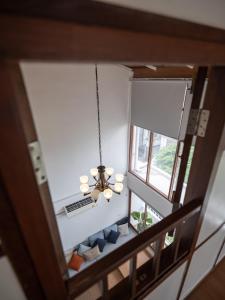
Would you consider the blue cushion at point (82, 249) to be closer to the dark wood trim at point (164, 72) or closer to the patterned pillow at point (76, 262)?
the patterned pillow at point (76, 262)

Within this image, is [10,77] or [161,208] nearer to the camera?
[10,77]

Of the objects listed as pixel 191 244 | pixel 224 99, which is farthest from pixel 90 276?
pixel 224 99

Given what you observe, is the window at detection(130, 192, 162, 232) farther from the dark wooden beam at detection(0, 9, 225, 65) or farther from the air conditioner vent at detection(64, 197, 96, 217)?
the dark wooden beam at detection(0, 9, 225, 65)

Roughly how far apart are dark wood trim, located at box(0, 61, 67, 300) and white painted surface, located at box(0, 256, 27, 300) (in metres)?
0.10

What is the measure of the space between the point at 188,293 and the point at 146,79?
3.71 m

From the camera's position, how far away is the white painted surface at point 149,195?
4.12 meters

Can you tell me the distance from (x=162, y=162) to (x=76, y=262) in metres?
3.27

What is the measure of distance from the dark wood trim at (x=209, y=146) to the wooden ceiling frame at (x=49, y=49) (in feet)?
1.09

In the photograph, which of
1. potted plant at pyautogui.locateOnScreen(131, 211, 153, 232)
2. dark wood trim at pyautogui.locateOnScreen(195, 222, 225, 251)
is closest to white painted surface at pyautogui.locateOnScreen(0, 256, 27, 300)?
A: dark wood trim at pyautogui.locateOnScreen(195, 222, 225, 251)

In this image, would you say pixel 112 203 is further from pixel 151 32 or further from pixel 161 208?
pixel 151 32

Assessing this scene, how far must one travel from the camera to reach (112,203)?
509 cm

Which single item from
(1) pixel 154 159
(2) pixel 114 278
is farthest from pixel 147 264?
(1) pixel 154 159

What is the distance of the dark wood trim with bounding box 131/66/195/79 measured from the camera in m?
3.02

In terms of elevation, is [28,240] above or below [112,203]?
above
